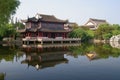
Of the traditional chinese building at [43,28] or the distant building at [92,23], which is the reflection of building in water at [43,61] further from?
the distant building at [92,23]

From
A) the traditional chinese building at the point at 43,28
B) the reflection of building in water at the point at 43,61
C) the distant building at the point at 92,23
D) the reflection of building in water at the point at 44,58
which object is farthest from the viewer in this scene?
the distant building at the point at 92,23

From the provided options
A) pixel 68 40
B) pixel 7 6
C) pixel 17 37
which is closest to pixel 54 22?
pixel 68 40

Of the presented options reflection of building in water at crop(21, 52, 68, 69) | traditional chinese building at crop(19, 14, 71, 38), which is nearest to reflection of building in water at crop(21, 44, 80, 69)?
reflection of building in water at crop(21, 52, 68, 69)

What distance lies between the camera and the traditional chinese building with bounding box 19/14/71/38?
5394 centimetres

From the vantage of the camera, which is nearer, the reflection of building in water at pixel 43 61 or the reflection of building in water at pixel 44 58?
the reflection of building in water at pixel 43 61

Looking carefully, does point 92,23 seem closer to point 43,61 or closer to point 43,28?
point 43,28

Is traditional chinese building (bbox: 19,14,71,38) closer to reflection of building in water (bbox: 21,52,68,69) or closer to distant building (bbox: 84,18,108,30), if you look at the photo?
reflection of building in water (bbox: 21,52,68,69)

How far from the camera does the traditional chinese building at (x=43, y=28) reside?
177 ft

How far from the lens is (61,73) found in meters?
13.4

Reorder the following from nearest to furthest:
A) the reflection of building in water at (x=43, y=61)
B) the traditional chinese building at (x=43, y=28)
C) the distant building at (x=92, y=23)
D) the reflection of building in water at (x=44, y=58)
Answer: the reflection of building in water at (x=43, y=61)
the reflection of building in water at (x=44, y=58)
the traditional chinese building at (x=43, y=28)
the distant building at (x=92, y=23)

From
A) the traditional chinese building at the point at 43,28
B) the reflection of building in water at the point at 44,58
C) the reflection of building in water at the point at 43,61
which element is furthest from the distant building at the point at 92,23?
the reflection of building in water at the point at 43,61

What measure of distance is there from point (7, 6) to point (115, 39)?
47.4m

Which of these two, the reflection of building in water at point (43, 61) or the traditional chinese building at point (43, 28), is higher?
the traditional chinese building at point (43, 28)

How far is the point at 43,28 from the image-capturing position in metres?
54.9
